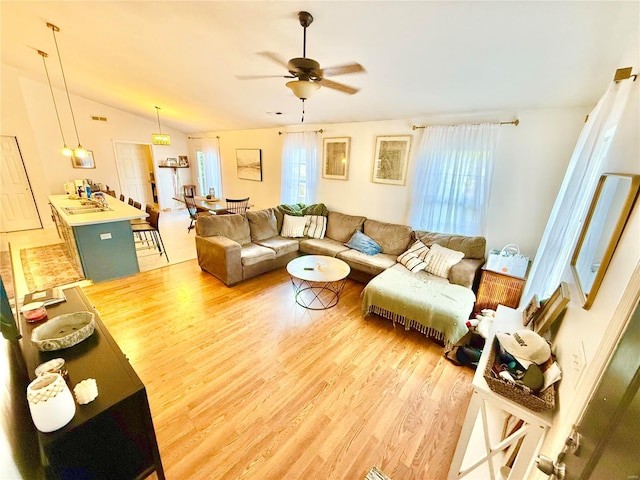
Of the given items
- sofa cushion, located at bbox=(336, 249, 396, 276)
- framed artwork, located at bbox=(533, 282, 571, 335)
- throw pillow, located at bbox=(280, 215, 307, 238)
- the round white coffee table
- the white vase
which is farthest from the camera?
throw pillow, located at bbox=(280, 215, 307, 238)

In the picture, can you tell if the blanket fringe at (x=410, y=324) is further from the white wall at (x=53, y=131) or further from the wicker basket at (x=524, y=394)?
the white wall at (x=53, y=131)

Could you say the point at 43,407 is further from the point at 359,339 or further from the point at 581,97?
the point at 581,97

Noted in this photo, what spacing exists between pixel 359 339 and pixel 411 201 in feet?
7.07

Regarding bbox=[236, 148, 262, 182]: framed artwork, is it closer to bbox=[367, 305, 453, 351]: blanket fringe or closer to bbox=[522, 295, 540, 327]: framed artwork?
bbox=[367, 305, 453, 351]: blanket fringe

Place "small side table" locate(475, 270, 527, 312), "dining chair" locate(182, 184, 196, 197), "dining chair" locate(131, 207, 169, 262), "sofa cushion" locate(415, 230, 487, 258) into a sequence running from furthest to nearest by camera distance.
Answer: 1. "dining chair" locate(182, 184, 196, 197)
2. "dining chair" locate(131, 207, 169, 262)
3. "sofa cushion" locate(415, 230, 487, 258)
4. "small side table" locate(475, 270, 527, 312)

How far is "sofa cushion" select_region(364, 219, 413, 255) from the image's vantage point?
3.60m

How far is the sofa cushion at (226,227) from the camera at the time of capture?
3553 millimetres

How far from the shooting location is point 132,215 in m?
3.43

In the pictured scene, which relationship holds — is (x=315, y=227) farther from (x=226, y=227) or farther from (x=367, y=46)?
(x=367, y=46)

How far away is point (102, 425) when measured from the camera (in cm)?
104

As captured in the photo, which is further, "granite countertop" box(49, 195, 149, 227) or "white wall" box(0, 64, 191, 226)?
"white wall" box(0, 64, 191, 226)

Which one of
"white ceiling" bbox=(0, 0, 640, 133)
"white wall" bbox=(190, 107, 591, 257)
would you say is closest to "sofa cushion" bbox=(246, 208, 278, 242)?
"white wall" bbox=(190, 107, 591, 257)

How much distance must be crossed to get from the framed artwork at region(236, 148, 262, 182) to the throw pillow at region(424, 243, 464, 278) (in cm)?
422

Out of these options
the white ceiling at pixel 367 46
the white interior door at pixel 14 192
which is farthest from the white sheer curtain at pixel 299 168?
the white interior door at pixel 14 192
